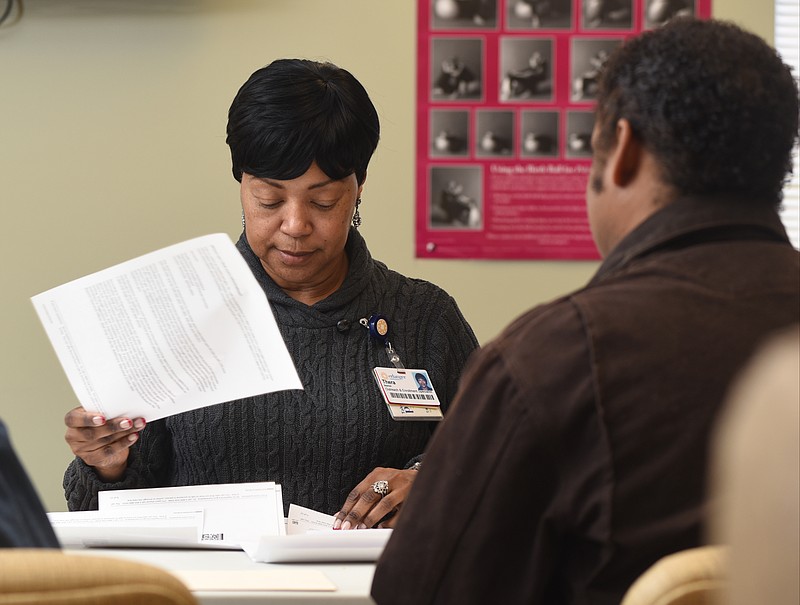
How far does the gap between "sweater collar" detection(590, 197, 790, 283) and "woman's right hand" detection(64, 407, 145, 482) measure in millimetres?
917

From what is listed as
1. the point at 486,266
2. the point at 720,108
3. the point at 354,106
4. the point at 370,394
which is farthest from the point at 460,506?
the point at 486,266

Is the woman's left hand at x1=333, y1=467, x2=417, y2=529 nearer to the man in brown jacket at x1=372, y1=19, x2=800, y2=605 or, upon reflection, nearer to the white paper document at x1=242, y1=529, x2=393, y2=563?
the white paper document at x1=242, y1=529, x2=393, y2=563

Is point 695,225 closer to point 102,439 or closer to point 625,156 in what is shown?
point 625,156

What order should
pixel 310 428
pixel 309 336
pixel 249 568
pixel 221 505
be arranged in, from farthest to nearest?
pixel 309 336 < pixel 310 428 < pixel 221 505 < pixel 249 568

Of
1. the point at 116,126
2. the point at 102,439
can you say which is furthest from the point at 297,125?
the point at 116,126

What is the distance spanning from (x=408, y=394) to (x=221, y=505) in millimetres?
472

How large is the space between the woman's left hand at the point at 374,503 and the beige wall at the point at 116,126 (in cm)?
142

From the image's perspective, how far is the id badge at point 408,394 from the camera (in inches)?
80.5

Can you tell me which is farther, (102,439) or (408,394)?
(408,394)

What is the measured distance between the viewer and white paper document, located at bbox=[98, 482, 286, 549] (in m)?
1.72

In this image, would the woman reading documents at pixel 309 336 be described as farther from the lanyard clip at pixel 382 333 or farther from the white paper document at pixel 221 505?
the white paper document at pixel 221 505

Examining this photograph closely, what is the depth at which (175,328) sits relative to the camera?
1.66m

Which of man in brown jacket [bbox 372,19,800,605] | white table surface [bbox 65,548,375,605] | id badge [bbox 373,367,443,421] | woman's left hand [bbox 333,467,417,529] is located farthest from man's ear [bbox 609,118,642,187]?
id badge [bbox 373,367,443,421]

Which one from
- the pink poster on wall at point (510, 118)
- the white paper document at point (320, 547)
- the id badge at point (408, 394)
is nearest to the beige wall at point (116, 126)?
the pink poster on wall at point (510, 118)
